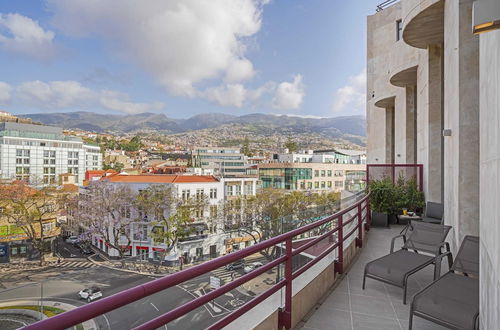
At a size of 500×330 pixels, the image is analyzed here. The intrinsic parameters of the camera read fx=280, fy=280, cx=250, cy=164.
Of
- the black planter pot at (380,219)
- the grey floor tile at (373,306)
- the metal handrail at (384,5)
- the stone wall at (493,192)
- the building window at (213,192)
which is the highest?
the metal handrail at (384,5)

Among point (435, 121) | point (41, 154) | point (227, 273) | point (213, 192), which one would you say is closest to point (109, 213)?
point (213, 192)

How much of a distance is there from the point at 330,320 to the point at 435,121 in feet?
22.4

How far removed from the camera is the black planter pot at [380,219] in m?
7.17

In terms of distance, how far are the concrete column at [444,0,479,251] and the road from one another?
399cm

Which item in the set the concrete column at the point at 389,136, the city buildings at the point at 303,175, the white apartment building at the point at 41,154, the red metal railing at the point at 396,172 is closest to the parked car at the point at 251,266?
the red metal railing at the point at 396,172

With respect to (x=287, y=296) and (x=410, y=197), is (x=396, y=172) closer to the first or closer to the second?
(x=410, y=197)

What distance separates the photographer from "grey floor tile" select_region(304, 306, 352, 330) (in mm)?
2534

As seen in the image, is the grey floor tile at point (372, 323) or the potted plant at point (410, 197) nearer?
the grey floor tile at point (372, 323)

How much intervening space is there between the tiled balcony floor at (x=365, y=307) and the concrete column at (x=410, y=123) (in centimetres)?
813

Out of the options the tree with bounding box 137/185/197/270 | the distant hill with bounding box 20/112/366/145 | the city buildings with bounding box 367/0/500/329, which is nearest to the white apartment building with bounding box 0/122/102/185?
the tree with bounding box 137/185/197/270

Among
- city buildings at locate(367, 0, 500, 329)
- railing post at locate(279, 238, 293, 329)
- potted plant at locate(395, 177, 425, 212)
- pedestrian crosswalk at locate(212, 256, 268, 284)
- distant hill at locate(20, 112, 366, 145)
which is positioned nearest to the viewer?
city buildings at locate(367, 0, 500, 329)

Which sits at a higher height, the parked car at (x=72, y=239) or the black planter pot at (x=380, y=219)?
the black planter pot at (x=380, y=219)

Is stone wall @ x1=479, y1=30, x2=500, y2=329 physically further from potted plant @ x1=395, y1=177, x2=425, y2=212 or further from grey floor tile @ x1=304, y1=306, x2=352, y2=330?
potted plant @ x1=395, y1=177, x2=425, y2=212

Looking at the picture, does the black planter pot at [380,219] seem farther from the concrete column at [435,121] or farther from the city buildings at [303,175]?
the city buildings at [303,175]
